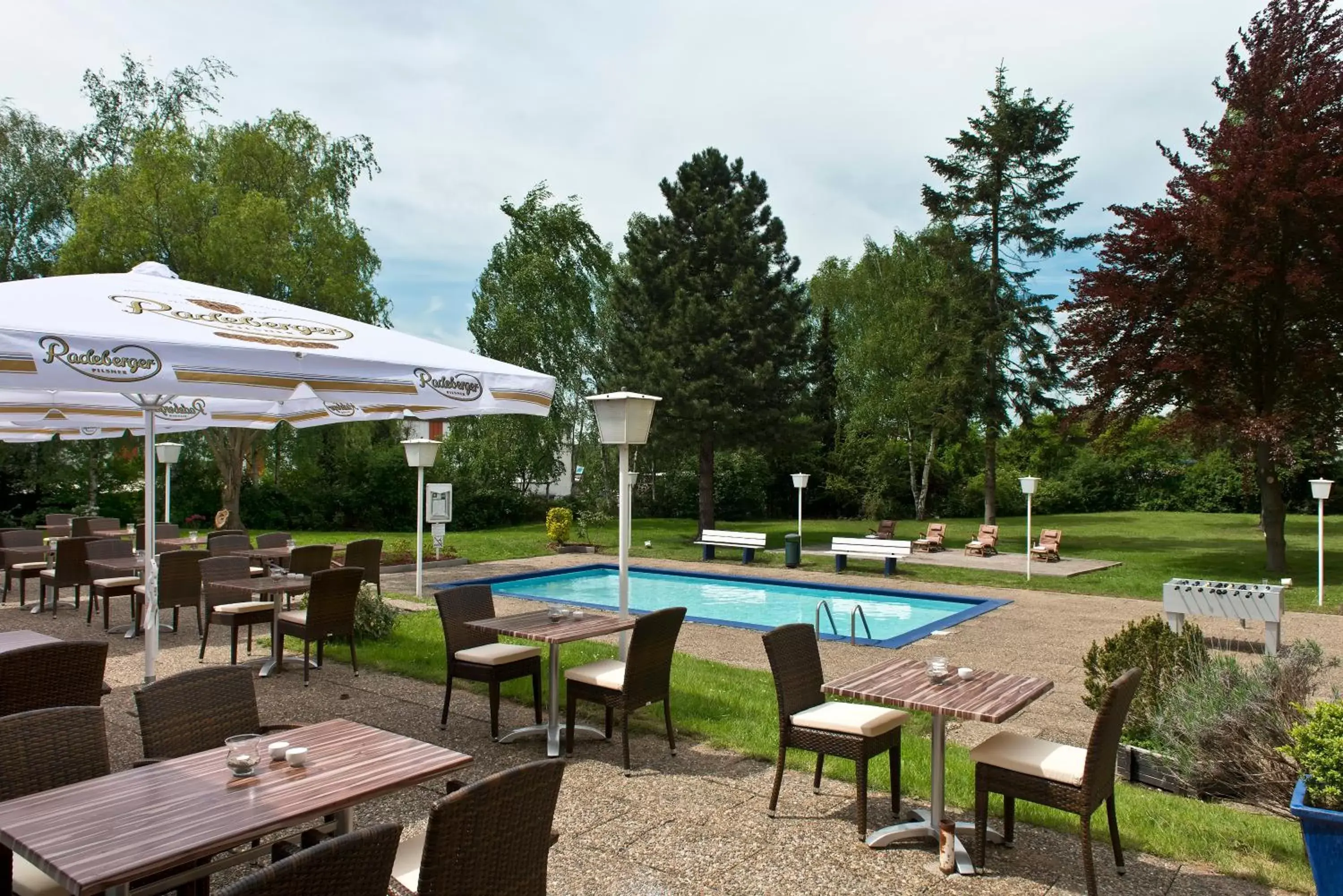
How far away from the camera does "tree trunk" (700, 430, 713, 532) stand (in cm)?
2316

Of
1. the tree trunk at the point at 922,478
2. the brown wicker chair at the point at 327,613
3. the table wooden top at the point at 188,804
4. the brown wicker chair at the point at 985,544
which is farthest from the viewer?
the tree trunk at the point at 922,478

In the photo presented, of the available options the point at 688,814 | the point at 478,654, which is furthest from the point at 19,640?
the point at 688,814

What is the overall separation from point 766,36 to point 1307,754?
851 cm

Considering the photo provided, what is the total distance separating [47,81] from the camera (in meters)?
21.8

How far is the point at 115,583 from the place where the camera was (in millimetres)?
9438

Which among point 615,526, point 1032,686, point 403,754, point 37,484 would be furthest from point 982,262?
point 37,484

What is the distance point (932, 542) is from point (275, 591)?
56.5ft

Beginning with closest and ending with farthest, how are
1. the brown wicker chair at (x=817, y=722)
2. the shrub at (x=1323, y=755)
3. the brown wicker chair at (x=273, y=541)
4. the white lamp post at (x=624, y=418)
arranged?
the shrub at (x=1323, y=755), the brown wicker chair at (x=817, y=722), the white lamp post at (x=624, y=418), the brown wicker chair at (x=273, y=541)

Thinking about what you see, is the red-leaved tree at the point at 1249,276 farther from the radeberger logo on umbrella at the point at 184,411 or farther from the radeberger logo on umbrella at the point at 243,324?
the radeberger logo on umbrella at the point at 184,411

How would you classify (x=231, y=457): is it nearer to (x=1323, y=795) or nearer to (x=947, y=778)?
(x=947, y=778)

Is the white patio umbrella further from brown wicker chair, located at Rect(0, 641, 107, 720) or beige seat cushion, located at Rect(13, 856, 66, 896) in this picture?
beige seat cushion, located at Rect(13, 856, 66, 896)

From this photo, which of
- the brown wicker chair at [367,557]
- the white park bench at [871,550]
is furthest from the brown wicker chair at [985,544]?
the brown wicker chair at [367,557]

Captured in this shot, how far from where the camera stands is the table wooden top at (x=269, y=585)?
7672 millimetres

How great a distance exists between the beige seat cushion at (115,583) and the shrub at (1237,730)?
32.2 ft
